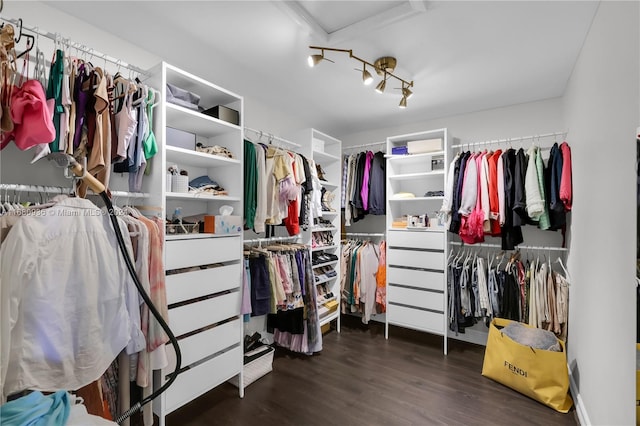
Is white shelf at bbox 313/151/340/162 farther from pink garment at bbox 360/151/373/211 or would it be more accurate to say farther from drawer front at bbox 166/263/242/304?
drawer front at bbox 166/263/242/304

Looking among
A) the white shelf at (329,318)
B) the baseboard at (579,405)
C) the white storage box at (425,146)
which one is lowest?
the baseboard at (579,405)

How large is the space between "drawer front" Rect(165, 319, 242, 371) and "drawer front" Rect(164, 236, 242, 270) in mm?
470

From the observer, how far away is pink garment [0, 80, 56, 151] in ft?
4.12

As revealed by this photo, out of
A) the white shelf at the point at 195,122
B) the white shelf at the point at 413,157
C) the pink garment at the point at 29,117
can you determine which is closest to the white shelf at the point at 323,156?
the white shelf at the point at 413,157

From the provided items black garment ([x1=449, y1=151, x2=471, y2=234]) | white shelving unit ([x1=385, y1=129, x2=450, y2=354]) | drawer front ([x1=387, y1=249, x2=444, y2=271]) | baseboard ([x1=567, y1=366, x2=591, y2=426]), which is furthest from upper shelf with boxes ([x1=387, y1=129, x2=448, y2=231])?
baseboard ([x1=567, y1=366, x2=591, y2=426])

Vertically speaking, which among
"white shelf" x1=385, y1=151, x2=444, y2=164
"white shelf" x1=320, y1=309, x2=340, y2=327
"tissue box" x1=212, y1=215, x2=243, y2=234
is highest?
"white shelf" x1=385, y1=151, x2=444, y2=164

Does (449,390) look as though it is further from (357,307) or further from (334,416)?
(357,307)

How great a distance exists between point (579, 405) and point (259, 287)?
235cm

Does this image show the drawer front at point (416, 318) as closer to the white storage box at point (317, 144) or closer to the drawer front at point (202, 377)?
the drawer front at point (202, 377)

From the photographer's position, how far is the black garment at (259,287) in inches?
94.3

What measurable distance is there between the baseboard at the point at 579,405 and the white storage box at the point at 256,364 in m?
2.17

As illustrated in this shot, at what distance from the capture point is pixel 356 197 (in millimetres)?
3510

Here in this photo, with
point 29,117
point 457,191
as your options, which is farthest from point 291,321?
point 29,117

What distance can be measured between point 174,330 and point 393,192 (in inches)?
102
